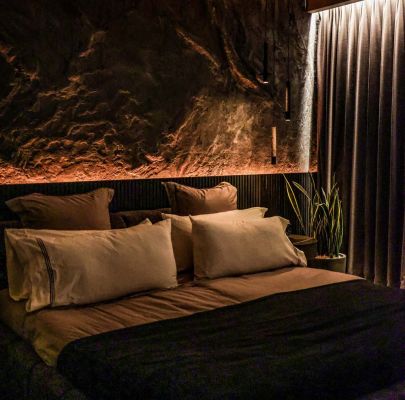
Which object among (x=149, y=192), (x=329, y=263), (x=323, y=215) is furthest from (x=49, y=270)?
(x=323, y=215)

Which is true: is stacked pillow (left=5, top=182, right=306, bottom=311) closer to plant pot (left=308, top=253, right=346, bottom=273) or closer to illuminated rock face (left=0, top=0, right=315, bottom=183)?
illuminated rock face (left=0, top=0, right=315, bottom=183)

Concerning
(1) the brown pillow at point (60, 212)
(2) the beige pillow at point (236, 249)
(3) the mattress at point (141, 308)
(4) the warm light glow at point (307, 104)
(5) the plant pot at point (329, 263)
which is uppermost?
(4) the warm light glow at point (307, 104)

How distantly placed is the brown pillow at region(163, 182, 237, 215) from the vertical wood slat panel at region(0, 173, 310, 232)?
82mm

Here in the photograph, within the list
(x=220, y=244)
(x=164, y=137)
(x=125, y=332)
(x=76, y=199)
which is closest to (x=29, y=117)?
(x=76, y=199)

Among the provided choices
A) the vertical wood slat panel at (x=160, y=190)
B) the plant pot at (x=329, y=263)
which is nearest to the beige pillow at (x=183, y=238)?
the vertical wood slat panel at (x=160, y=190)

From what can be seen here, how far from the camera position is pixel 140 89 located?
3508 millimetres

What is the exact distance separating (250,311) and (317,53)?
2981mm

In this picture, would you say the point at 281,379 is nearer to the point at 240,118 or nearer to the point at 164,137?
the point at 164,137

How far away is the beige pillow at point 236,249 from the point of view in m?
2.92

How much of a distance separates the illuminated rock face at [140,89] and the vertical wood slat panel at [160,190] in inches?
5.0

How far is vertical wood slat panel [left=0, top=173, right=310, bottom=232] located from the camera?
2984 mm

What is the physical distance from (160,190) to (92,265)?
1.13 meters

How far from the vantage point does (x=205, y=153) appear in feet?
12.8

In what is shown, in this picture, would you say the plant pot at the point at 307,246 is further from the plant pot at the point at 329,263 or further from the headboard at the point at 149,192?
the headboard at the point at 149,192
